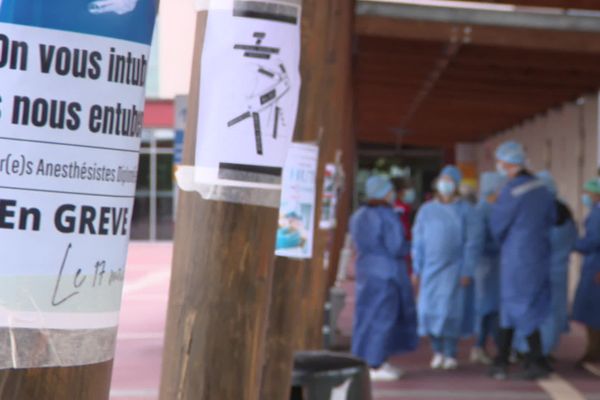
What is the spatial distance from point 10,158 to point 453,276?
10591 mm

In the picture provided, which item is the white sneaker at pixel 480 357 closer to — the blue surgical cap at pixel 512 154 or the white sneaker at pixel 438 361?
the white sneaker at pixel 438 361

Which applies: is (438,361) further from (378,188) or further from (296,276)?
(296,276)

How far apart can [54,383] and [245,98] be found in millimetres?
1469

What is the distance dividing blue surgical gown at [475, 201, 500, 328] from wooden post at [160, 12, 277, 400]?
9065 mm

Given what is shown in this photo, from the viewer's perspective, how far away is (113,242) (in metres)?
2.34

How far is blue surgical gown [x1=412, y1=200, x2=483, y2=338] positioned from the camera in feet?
40.9

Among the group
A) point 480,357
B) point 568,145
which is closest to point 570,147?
point 568,145

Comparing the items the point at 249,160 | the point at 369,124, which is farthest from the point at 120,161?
the point at 369,124

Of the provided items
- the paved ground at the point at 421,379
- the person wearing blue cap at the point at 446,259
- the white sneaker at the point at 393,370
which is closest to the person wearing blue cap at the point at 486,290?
the person wearing blue cap at the point at 446,259

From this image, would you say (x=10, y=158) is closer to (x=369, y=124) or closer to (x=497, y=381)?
(x=497, y=381)

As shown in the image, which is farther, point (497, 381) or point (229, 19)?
point (497, 381)

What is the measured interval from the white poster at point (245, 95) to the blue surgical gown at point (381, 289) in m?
8.05

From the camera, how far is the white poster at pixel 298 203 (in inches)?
286

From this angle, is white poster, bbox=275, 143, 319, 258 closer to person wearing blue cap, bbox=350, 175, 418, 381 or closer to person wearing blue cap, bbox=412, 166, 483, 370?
person wearing blue cap, bbox=350, 175, 418, 381
